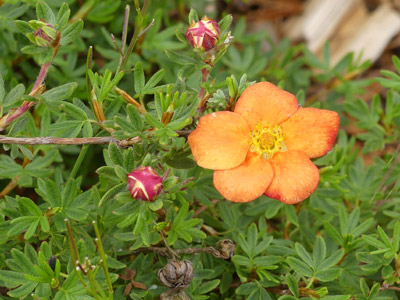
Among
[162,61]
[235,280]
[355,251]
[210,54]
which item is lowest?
[235,280]

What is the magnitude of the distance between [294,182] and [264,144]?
0.16 meters

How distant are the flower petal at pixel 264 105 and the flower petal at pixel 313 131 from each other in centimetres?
3

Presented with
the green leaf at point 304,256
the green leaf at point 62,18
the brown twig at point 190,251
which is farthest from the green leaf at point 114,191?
the green leaf at point 304,256

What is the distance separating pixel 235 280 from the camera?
227cm

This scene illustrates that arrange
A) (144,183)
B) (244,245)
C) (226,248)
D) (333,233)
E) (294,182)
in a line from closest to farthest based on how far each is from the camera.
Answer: (144,183)
(294,182)
(226,248)
(244,245)
(333,233)

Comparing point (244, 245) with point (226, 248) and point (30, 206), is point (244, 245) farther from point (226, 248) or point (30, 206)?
point (30, 206)

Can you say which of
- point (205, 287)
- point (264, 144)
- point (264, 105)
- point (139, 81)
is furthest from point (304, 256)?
point (139, 81)

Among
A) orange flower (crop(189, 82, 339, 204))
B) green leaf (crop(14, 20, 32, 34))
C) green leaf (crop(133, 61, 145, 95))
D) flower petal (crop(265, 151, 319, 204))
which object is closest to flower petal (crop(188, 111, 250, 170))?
orange flower (crop(189, 82, 339, 204))

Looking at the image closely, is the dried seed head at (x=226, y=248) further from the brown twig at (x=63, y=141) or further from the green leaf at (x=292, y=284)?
the brown twig at (x=63, y=141)

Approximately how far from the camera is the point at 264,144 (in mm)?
1822

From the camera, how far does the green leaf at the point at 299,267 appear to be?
6.51 feet

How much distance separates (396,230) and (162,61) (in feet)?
4.97

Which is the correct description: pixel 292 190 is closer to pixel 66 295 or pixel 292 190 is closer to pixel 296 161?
pixel 296 161

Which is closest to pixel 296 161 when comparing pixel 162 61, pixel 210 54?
pixel 210 54
